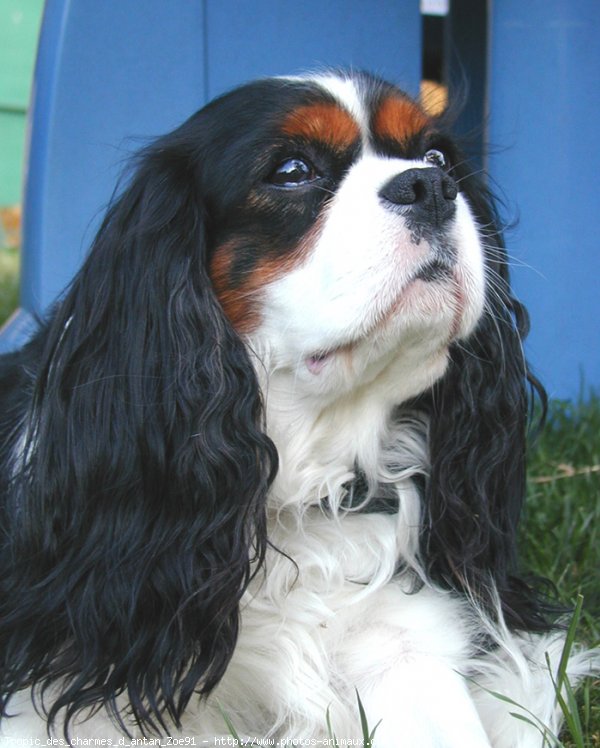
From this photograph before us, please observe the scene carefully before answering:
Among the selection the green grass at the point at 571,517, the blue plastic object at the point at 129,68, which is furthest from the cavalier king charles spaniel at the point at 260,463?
the blue plastic object at the point at 129,68

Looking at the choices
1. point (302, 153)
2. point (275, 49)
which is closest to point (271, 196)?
point (302, 153)

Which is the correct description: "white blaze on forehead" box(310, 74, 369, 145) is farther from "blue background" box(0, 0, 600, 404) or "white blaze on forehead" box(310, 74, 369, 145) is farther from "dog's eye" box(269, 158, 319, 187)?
"blue background" box(0, 0, 600, 404)

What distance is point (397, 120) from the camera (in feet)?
5.67

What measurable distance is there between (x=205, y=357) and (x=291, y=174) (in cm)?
31

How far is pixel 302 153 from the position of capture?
5.38 feet

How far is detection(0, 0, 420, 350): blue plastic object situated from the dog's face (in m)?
1.21

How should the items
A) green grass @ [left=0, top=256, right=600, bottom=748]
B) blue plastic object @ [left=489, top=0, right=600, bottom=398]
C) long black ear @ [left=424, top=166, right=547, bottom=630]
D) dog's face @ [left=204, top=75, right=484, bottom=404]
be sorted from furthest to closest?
blue plastic object @ [left=489, top=0, right=600, bottom=398] < green grass @ [left=0, top=256, right=600, bottom=748] < long black ear @ [left=424, top=166, right=547, bottom=630] < dog's face @ [left=204, top=75, right=484, bottom=404]

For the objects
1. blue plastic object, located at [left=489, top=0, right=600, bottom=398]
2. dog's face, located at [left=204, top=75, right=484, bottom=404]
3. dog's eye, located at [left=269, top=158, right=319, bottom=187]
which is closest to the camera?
dog's face, located at [left=204, top=75, right=484, bottom=404]

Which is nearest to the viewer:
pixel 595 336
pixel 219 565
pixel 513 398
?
pixel 219 565

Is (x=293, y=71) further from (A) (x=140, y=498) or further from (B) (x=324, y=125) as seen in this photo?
(A) (x=140, y=498)

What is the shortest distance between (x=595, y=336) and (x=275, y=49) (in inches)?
48.5

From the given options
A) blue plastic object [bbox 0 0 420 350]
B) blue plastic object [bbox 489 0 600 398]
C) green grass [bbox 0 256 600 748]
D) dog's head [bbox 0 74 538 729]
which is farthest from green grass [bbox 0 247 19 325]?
dog's head [bbox 0 74 538 729]

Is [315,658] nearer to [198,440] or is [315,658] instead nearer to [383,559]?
[383,559]

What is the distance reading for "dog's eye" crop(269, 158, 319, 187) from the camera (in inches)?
64.1
